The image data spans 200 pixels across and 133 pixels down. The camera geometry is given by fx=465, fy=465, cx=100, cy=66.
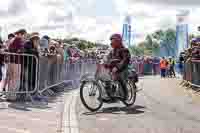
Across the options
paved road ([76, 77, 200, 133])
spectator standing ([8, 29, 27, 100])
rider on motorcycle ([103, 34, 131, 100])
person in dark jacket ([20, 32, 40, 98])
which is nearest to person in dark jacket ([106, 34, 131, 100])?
rider on motorcycle ([103, 34, 131, 100])

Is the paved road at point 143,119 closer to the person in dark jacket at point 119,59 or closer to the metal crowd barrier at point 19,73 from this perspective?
the person in dark jacket at point 119,59

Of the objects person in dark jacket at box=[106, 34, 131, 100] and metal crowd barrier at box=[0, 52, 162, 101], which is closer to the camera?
person in dark jacket at box=[106, 34, 131, 100]

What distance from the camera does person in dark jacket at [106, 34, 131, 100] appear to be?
38.3ft


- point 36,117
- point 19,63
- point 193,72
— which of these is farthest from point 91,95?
point 193,72

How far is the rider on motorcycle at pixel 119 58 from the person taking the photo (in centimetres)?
1169

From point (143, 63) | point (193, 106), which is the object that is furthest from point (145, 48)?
point (193, 106)

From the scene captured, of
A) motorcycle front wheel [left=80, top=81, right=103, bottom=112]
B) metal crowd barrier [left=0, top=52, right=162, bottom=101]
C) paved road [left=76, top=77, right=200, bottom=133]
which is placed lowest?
paved road [left=76, top=77, right=200, bottom=133]

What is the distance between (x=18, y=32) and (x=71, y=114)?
128 inches

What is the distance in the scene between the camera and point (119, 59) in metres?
11.8

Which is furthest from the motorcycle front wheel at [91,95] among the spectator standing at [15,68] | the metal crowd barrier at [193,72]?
the metal crowd barrier at [193,72]

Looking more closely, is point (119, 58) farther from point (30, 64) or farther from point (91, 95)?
point (30, 64)

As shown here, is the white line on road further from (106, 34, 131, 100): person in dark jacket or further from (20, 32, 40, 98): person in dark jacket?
(106, 34, 131, 100): person in dark jacket

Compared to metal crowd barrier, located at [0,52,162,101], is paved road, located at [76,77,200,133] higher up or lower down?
lower down

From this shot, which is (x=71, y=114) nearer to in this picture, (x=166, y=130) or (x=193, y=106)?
(x=166, y=130)
